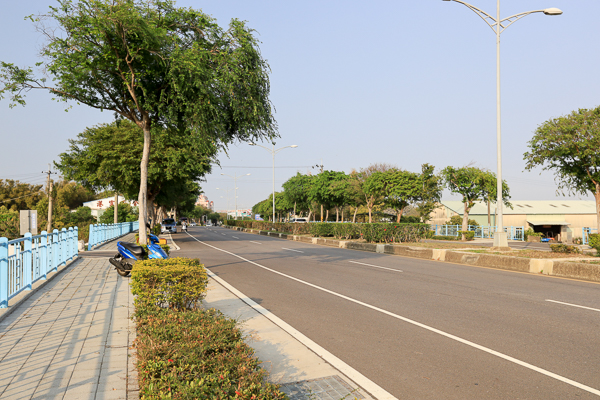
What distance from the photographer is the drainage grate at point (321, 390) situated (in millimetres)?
4160

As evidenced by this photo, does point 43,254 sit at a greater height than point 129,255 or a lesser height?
greater

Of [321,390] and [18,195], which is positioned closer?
[321,390]

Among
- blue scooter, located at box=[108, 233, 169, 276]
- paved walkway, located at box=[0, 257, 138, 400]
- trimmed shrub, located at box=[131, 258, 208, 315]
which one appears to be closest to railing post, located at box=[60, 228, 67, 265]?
blue scooter, located at box=[108, 233, 169, 276]

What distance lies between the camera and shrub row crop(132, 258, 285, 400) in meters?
3.42

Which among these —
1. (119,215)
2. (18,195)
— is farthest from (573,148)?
Answer: (18,195)

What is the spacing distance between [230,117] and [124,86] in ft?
10.1

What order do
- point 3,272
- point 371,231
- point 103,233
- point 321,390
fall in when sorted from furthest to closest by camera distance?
point 103,233
point 371,231
point 3,272
point 321,390

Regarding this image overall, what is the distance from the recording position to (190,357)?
4.01m

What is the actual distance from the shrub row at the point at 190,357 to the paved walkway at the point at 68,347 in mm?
410

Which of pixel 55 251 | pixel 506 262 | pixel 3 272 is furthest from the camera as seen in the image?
pixel 506 262

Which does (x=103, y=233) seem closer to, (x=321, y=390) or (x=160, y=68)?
(x=160, y=68)

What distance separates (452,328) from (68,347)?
214 inches

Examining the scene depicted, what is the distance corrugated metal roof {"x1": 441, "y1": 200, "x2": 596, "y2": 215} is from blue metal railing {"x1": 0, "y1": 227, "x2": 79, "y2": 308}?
71446mm

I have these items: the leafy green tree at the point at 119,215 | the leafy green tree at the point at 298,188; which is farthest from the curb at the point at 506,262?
the leafy green tree at the point at 119,215
